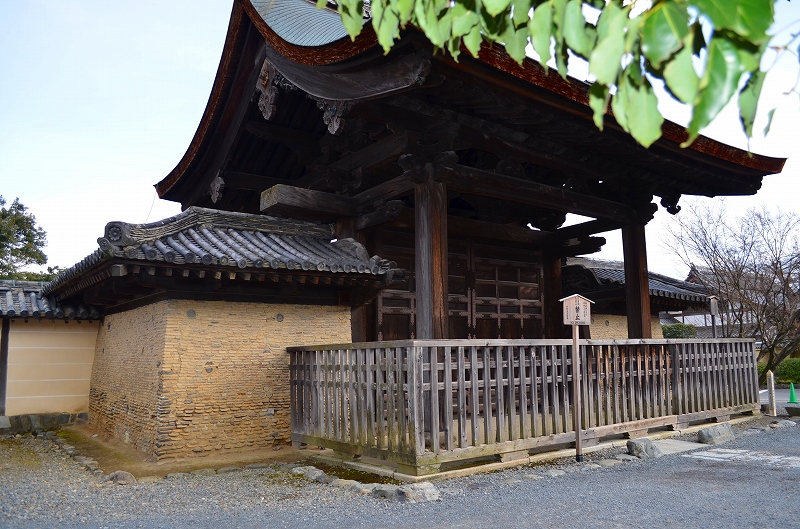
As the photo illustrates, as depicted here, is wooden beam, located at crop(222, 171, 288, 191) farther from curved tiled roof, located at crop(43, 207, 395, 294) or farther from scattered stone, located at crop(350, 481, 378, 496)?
scattered stone, located at crop(350, 481, 378, 496)

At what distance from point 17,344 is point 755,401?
44.3 feet

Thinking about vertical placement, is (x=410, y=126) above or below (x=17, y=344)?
above

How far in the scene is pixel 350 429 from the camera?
293 inches

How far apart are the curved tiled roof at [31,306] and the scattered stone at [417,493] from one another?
833 centimetres

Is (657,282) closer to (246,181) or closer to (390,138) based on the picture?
(390,138)

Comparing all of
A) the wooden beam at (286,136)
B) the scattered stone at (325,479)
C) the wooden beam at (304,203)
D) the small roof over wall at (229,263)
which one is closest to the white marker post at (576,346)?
the small roof over wall at (229,263)

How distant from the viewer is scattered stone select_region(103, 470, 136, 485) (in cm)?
677

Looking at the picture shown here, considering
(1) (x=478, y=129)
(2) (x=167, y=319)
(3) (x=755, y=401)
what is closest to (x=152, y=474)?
(2) (x=167, y=319)

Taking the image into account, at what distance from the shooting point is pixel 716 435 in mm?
9133

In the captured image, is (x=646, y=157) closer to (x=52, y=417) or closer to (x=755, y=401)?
(x=755, y=401)

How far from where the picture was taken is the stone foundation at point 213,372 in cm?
793

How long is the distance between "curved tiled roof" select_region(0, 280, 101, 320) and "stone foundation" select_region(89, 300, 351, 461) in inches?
120

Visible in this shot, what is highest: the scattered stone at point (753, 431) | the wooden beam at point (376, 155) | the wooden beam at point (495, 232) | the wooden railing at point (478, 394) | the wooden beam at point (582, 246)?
the wooden beam at point (376, 155)

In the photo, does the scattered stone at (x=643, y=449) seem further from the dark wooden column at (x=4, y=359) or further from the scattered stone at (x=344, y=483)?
the dark wooden column at (x=4, y=359)
